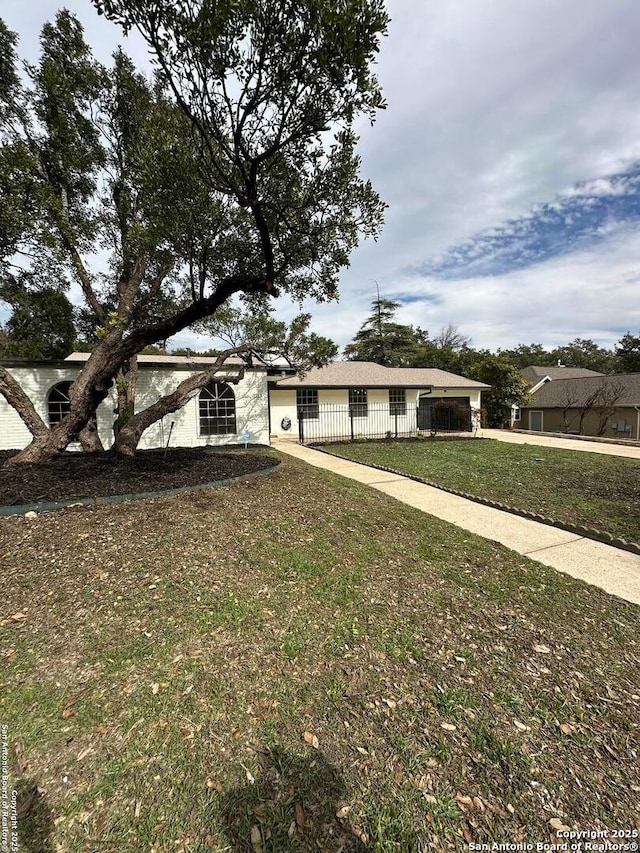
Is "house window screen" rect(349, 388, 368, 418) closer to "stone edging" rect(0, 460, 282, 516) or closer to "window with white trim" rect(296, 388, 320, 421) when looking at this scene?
"window with white trim" rect(296, 388, 320, 421)

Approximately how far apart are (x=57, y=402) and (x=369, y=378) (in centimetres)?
1269

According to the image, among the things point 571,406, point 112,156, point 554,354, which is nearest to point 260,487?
point 112,156

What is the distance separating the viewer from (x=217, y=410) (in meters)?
12.9

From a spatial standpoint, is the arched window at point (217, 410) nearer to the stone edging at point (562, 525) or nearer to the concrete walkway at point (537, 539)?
the concrete walkway at point (537, 539)

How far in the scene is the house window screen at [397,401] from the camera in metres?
18.1

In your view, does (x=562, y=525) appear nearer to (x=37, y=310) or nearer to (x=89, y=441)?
(x=89, y=441)

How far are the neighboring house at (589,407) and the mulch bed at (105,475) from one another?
23684 millimetres

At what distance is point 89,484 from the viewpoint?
17.7ft

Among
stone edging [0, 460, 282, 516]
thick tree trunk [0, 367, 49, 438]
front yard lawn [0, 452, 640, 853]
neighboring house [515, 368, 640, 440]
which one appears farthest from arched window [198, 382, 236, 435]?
neighboring house [515, 368, 640, 440]

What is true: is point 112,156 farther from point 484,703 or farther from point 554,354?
point 554,354

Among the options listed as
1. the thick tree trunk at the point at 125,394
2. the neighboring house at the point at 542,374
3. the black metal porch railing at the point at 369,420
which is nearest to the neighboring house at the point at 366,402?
the black metal porch railing at the point at 369,420

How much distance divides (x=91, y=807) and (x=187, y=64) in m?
5.69

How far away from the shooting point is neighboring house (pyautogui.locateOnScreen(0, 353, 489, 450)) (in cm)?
1088

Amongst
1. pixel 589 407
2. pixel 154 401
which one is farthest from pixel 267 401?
pixel 589 407
